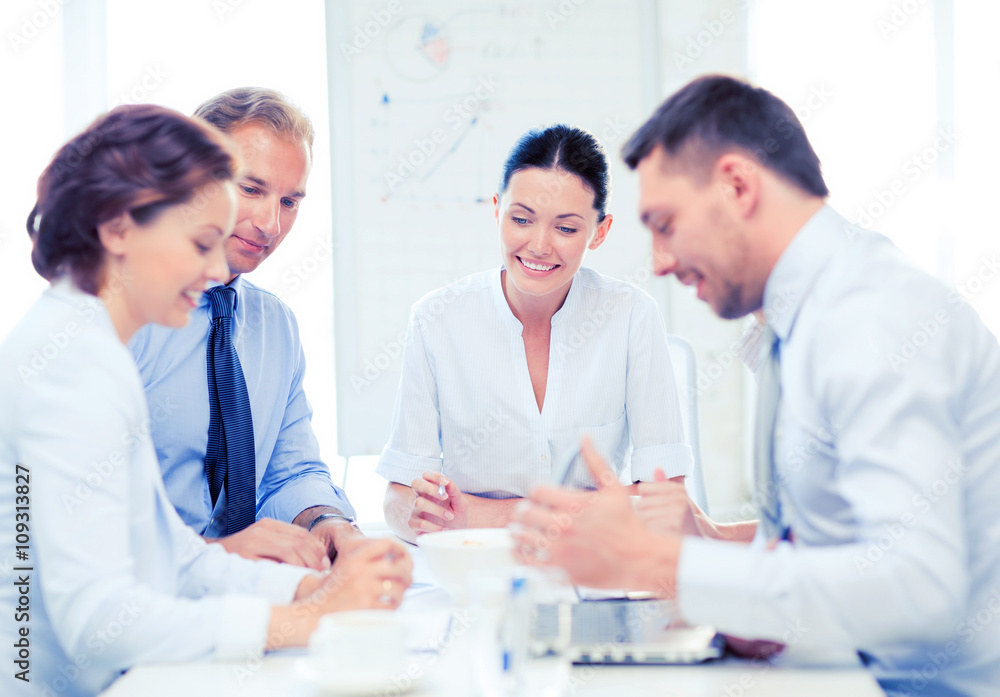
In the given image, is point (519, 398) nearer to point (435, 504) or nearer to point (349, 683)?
point (435, 504)

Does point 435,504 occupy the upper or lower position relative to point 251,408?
lower

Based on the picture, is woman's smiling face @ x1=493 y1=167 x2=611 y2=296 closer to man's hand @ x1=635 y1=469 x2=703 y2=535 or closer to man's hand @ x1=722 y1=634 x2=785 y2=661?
man's hand @ x1=635 y1=469 x2=703 y2=535

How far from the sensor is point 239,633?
37.4 inches

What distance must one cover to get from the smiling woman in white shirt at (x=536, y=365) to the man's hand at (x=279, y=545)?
494mm

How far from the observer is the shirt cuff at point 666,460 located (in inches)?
75.7

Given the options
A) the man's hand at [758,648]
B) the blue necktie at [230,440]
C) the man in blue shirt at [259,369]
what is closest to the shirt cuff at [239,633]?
the man in blue shirt at [259,369]

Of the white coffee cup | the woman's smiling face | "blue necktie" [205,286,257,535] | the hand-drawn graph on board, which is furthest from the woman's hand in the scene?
the hand-drawn graph on board

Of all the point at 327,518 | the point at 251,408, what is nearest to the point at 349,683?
the point at 327,518

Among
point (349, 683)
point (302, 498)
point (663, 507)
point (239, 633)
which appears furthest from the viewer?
point (302, 498)

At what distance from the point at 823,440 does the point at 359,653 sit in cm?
63

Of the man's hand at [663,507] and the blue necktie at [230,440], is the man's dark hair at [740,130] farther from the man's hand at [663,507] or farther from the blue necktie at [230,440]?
the blue necktie at [230,440]

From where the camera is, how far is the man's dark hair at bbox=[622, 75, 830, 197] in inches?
43.7

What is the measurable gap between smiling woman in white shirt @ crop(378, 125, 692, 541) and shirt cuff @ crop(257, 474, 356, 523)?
181 millimetres

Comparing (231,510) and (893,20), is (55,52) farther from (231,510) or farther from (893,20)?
(893,20)
